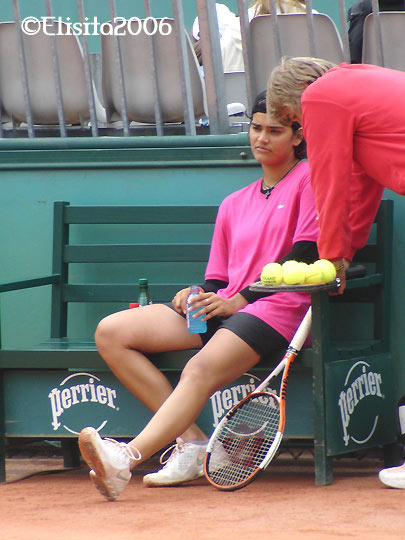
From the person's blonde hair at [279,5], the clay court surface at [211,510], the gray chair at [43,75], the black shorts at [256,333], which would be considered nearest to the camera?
the clay court surface at [211,510]

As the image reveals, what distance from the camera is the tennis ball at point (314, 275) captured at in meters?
3.31

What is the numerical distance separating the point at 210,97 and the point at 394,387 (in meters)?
1.54

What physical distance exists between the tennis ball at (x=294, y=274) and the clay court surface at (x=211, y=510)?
28.5 inches

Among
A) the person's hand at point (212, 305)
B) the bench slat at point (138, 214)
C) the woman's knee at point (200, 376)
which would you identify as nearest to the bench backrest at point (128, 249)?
the bench slat at point (138, 214)

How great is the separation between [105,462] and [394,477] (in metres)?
1.00

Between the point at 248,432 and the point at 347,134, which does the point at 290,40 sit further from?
the point at 248,432

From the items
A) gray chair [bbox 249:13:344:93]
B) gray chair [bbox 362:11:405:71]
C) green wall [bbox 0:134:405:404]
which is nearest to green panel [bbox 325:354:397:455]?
green wall [bbox 0:134:405:404]

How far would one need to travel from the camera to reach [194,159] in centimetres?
442

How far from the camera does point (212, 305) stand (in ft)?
12.0

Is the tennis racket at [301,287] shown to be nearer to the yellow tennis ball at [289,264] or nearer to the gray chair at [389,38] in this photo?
the yellow tennis ball at [289,264]

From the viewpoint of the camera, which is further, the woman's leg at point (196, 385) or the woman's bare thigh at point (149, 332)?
the woman's bare thigh at point (149, 332)

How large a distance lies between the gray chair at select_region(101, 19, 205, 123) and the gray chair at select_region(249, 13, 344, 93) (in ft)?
1.01

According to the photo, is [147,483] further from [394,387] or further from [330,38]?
[330,38]

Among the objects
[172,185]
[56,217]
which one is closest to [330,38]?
[172,185]
